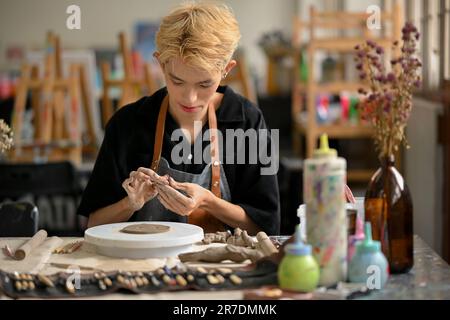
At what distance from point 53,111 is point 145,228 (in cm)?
420

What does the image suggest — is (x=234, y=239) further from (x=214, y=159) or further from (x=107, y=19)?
(x=107, y=19)

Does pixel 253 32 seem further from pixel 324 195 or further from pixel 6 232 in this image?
pixel 324 195

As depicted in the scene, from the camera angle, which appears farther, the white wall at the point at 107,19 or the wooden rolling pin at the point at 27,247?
the white wall at the point at 107,19

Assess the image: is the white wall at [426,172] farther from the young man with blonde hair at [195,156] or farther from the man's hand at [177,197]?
the man's hand at [177,197]

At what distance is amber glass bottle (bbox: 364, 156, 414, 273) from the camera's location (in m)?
1.99

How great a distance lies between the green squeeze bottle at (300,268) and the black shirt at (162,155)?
0.97 m

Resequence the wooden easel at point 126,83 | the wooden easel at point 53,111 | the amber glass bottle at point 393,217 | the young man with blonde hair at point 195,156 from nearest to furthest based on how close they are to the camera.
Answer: the amber glass bottle at point 393,217, the young man with blonde hair at point 195,156, the wooden easel at point 53,111, the wooden easel at point 126,83

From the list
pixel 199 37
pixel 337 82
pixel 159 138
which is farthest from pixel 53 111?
pixel 199 37

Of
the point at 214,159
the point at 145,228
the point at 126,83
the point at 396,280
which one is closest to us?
the point at 396,280

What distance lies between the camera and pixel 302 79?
7418mm

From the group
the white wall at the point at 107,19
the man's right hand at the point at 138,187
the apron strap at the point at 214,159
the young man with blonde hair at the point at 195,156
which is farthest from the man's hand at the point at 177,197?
the white wall at the point at 107,19

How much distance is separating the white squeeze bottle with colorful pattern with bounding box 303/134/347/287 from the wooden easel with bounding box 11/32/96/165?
13.2ft

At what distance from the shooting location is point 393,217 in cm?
199

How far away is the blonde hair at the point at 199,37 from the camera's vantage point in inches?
98.8
